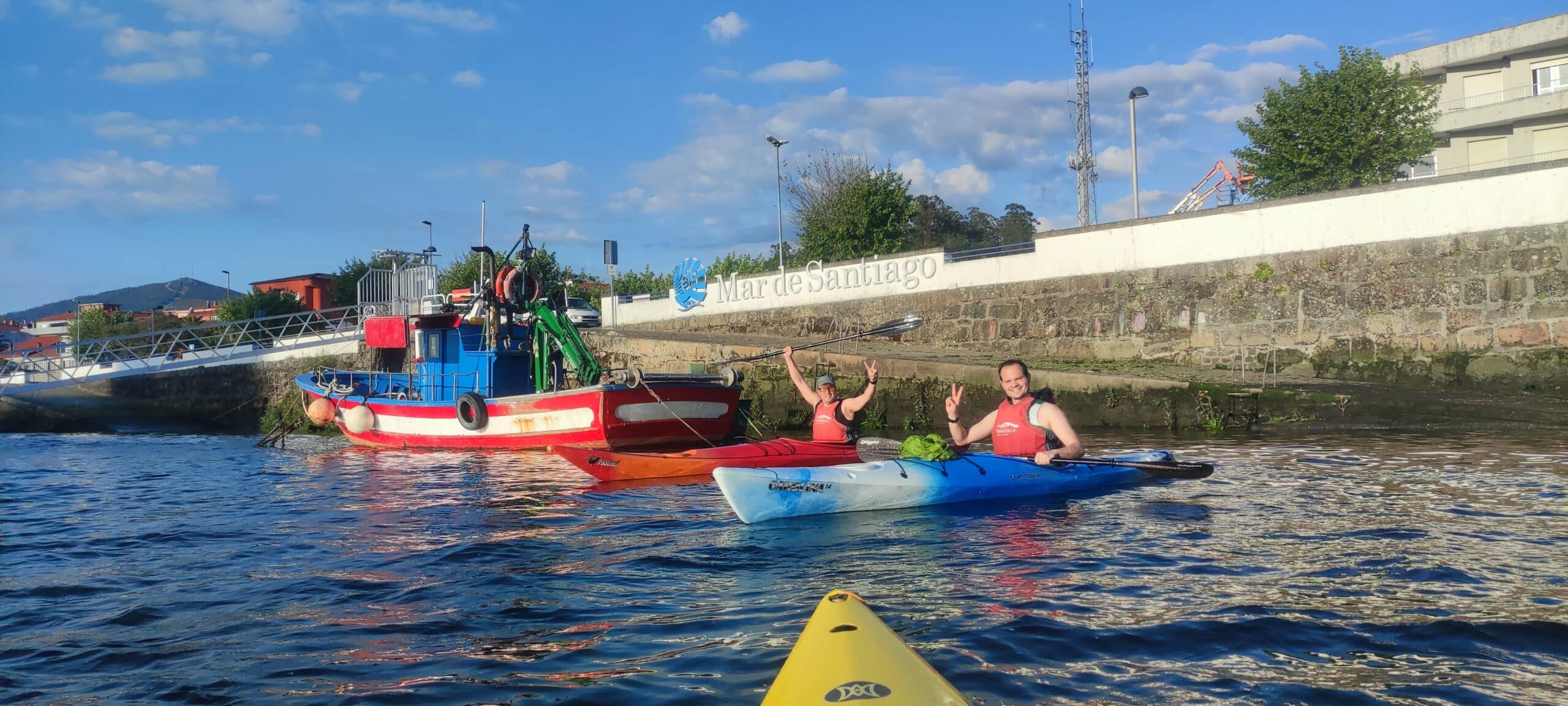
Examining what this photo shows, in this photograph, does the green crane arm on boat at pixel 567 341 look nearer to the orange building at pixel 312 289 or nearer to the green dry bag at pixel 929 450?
the green dry bag at pixel 929 450

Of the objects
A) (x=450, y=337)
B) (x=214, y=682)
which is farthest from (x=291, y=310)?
(x=214, y=682)

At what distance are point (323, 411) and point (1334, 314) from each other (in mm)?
18639

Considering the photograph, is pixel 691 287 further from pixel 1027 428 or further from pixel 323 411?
pixel 1027 428

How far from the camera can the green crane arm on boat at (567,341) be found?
1619 cm

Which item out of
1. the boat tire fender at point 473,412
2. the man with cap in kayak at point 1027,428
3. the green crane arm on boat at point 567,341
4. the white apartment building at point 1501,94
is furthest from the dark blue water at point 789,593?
the white apartment building at point 1501,94

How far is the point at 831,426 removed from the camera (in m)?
11.3

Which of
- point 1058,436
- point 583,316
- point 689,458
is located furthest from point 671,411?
point 583,316

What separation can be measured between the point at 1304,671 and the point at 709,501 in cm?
642

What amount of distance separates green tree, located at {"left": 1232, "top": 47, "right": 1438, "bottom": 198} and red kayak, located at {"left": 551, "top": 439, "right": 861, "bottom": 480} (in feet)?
68.2

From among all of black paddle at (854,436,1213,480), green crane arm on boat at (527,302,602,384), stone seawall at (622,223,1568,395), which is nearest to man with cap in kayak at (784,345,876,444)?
black paddle at (854,436,1213,480)

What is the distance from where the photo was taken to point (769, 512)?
339 inches

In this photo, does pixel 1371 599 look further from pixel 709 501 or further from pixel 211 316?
pixel 211 316

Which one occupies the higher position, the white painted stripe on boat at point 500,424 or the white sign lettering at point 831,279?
the white sign lettering at point 831,279

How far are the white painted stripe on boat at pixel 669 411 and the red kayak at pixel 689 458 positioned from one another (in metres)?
3.19
